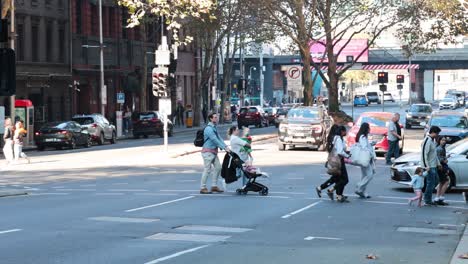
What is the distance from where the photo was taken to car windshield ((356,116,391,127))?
121 ft

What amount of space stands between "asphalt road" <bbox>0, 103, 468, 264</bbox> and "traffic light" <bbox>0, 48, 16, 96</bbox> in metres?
2.21

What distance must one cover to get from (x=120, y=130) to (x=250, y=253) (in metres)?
49.2

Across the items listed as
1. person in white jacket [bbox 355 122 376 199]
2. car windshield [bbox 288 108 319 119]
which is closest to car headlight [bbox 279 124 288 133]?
car windshield [bbox 288 108 319 119]

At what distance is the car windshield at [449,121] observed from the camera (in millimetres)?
39000

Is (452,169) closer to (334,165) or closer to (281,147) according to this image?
(334,165)

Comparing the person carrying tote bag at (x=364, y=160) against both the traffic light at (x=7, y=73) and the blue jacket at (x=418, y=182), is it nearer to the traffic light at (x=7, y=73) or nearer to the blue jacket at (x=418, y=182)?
the blue jacket at (x=418, y=182)

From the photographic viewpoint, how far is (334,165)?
2108cm

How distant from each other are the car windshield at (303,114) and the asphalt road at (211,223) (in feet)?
38.0

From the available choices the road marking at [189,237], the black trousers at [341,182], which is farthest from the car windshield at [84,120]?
the road marking at [189,237]

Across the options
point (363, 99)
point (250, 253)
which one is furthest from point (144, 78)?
point (363, 99)

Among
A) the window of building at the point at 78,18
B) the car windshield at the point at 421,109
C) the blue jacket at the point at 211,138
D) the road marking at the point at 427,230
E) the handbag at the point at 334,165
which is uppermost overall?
the window of building at the point at 78,18

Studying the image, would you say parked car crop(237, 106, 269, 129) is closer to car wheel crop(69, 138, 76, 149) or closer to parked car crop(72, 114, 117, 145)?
parked car crop(72, 114, 117, 145)

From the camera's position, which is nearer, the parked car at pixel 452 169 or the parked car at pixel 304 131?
the parked car at pixel 452 169

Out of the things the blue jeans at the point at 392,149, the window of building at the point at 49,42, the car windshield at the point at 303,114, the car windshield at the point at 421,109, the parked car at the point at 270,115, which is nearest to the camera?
the blue jeans at the point at 392,149
